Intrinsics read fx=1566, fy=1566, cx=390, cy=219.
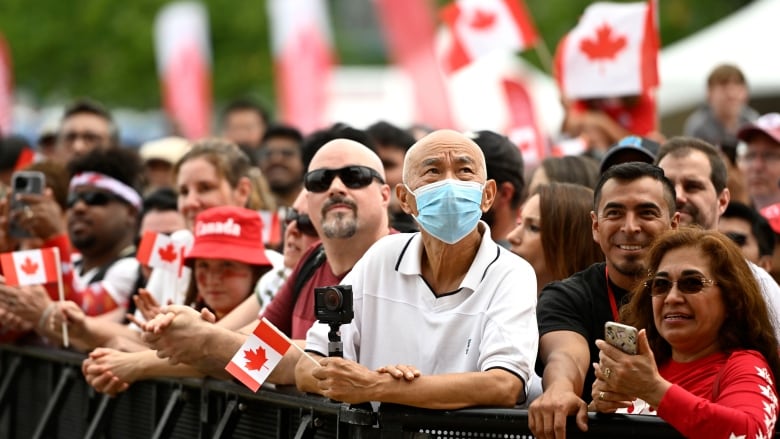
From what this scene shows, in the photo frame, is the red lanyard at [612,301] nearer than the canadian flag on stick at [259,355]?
No

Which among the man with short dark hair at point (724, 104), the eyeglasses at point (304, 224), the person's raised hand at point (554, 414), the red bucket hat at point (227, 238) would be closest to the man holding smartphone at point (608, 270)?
the person's raised hand at point (554, 414)

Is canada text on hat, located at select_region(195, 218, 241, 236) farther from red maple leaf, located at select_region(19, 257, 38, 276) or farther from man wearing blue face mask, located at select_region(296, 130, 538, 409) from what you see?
man wearing blue face mask, located at select_region(296, 130, 538, 409)

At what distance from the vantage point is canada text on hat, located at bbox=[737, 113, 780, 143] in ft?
32.0

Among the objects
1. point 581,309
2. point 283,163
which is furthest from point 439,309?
point 283,163

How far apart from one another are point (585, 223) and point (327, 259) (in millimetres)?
1198

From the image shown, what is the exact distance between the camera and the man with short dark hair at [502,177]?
8328 millimetres

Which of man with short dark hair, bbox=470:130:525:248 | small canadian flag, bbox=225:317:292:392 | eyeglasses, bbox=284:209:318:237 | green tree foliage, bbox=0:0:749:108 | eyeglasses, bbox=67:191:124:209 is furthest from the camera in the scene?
green tree foliage, bbox=0:0:749:108

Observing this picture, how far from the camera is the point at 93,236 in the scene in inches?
400

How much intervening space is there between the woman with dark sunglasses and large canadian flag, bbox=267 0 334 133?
16941mm

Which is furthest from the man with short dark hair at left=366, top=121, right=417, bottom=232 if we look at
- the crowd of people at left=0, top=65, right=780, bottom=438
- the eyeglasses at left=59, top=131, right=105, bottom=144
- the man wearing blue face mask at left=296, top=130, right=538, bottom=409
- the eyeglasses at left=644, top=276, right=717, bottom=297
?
the eyeglasses at left=59, top=131, right=105, bottom=144

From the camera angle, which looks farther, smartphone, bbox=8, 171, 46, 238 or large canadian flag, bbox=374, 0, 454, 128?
large canadian flag, bbox=374, 0, 454, 128

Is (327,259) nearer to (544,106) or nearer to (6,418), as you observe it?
(6,418)

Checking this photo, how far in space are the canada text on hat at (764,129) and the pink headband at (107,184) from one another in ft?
13.2

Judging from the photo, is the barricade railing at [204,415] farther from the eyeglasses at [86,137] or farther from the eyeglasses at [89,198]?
the eyeglasses at [86,137]
